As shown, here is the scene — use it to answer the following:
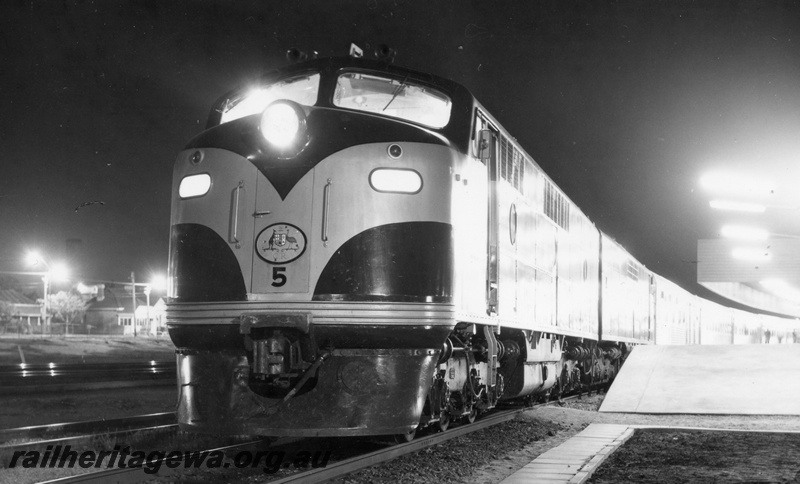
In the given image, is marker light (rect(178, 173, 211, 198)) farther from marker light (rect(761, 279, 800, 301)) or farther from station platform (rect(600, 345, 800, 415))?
marker light (rect(761, 279, 800, 301))

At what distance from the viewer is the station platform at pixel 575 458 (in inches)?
299

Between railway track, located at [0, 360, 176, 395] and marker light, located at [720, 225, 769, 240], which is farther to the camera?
marker light, located at [720, 225, 769, 240]

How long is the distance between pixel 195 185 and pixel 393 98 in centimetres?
227

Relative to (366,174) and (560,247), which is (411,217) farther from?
(560,247)

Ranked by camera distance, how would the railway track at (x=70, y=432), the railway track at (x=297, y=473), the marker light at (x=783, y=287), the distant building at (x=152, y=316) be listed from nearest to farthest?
1. the railway track at (x=297, y=473)
2. the railway track at (x=70, y=432)
3. the marker light at (x=783, y=287)
4. the distant building at (x=152, y=316)

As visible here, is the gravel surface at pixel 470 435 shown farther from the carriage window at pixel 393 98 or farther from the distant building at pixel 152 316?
→ the distant building at pixel 152 316

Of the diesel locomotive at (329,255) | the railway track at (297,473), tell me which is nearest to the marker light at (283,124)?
the diesel locomotive at (329,255)

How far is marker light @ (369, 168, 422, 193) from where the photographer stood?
7.71 metres

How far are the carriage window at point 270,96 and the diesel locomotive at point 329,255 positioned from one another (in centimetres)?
2

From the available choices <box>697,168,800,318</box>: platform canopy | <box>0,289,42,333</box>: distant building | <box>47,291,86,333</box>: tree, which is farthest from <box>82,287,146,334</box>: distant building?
<box>697,168,800,318</box>: platform canopy

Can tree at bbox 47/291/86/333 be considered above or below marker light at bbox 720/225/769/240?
below

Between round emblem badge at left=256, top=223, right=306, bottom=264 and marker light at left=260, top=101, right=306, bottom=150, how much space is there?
80 cm

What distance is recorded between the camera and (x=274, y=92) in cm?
911

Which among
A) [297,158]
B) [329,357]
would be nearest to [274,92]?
[297,158]
